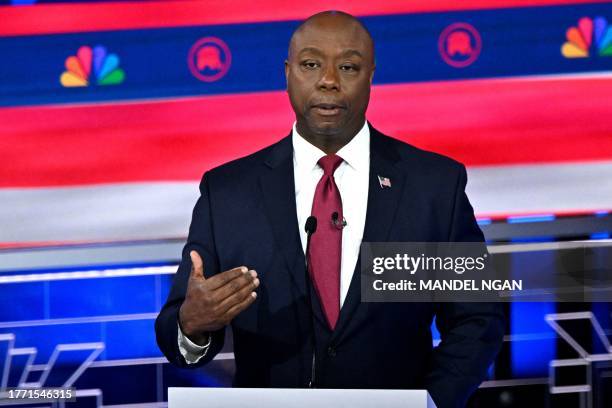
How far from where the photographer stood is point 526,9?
10.7ft

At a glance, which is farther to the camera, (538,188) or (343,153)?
(538,188)

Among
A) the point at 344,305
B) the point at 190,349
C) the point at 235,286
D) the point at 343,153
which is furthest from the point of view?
the point at 343,153

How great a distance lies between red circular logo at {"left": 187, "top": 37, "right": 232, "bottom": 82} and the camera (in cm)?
325

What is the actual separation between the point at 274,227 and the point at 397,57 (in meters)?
1.06

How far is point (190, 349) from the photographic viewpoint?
221 centimetres

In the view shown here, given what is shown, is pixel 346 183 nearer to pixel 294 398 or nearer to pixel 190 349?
pixel 190 349

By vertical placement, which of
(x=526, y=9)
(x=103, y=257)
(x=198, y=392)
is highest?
(x=526, y=9)

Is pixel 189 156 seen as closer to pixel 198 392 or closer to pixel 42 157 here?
pixel 42 157

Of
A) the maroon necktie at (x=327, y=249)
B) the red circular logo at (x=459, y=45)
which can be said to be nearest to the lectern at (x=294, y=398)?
the maroon necktie at (x=327, y=249)

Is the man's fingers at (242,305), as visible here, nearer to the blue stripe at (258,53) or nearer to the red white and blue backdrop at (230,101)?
the red white and blue backdrop at (230,101)

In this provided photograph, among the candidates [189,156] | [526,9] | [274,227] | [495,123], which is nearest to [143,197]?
[189,156]

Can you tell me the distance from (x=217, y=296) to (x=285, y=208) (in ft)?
1.73

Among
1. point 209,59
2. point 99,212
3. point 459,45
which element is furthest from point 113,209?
point 459,45

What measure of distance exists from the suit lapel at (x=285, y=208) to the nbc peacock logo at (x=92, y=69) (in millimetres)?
943
